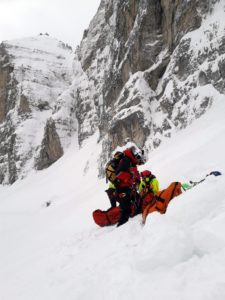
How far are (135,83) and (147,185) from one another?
14172 millimetres

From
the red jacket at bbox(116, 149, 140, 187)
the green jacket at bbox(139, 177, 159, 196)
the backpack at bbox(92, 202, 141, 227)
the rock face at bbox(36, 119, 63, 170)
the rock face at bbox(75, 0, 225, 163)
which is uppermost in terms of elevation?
the rock face at bbox(75, 0, 225, 163)

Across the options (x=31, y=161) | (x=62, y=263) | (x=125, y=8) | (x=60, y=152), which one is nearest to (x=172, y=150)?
(x=62, y=263)

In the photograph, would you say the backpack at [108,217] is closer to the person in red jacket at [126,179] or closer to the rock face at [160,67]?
the person in red jacket at [126,179]

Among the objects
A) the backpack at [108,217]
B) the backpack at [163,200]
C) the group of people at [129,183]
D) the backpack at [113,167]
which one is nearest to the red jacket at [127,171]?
the group of people at [129,183]

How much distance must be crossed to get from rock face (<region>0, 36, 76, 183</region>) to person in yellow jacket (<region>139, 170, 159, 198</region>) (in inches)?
1351

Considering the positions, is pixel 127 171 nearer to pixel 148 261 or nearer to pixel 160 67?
pixel 148 261

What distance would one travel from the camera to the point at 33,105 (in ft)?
164

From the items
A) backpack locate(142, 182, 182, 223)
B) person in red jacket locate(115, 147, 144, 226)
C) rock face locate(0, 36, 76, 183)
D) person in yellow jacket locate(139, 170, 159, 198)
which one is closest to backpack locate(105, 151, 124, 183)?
person in red jacket locate(115, 147, 144, 226)

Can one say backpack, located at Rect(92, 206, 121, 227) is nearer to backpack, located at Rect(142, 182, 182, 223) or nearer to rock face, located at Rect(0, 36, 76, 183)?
backpack, located at Rect(142, 182, 182, 223)

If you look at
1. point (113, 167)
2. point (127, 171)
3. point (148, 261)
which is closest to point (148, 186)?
point (127, 171)

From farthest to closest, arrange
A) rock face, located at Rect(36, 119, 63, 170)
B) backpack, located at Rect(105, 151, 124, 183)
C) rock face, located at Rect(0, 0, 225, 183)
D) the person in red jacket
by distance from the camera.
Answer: rock face, located at Rect(36, 119, 63, 170) → rock face, located at Rect(0, 0, 225, 183) → backpack, located at Rect(105, 151, 124, 183) → the person in red jacket

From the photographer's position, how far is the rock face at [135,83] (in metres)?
16.1

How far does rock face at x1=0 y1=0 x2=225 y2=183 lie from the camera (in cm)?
1606

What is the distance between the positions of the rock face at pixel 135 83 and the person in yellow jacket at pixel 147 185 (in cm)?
790
